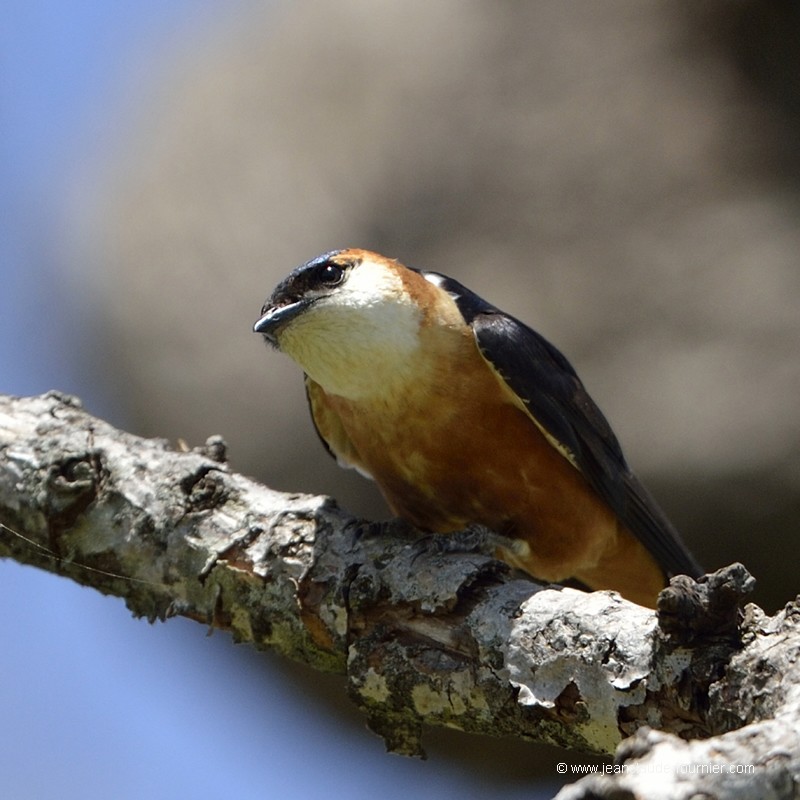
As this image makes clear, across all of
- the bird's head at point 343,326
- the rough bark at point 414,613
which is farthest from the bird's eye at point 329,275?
the rough bark at point 414,613

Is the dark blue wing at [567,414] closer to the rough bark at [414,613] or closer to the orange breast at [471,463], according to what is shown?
the orange breast at [471,463]

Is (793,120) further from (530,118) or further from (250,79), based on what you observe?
(250,79)

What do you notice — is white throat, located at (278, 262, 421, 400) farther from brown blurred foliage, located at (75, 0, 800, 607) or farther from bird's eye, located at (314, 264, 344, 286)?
brown blurred foliage, located at (75, 0, 800, 607)

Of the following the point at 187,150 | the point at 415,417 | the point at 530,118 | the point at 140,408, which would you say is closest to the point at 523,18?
the point at 530,118

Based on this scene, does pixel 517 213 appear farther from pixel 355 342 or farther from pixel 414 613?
pixel 414 613

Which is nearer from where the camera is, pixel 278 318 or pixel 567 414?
pixel 278 318

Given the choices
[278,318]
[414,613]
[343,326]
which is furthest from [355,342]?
[414,613]

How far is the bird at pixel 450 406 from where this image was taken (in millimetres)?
3658

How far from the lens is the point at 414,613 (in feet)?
9.53

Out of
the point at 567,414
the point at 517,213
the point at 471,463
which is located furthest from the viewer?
the point at 517,213

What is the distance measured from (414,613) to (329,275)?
52.5 inches

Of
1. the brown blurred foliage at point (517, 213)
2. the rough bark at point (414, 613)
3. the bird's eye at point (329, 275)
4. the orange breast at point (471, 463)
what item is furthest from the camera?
the brown blurred foliage at point (517, 213)

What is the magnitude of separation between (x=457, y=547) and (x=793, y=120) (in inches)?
168

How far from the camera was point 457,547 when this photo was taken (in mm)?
3146
